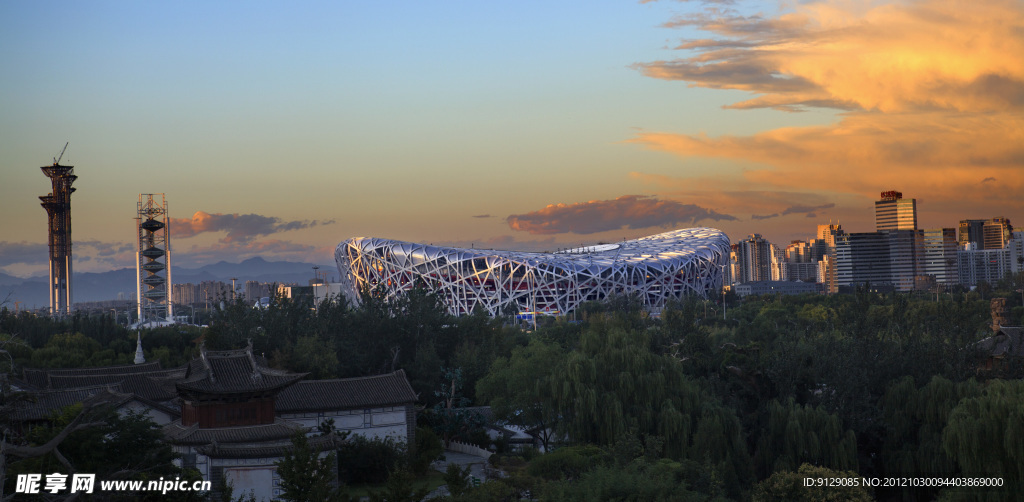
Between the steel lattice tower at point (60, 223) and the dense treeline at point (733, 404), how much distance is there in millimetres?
75717

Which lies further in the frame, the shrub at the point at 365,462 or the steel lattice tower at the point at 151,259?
the steel lattice tower at the point at 151,259

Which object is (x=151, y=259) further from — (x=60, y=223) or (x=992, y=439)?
(x=992, y=439)

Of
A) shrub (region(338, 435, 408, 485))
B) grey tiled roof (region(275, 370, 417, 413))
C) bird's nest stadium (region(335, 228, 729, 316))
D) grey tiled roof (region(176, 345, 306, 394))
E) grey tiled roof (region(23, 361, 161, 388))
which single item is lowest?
shrub (region(338, 435, 408, 485))

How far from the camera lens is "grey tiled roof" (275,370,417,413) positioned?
34.3 meters

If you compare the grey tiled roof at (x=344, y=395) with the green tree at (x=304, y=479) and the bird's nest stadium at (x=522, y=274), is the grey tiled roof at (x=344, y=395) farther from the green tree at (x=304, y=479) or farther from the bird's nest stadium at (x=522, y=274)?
the bird's nest stadium at (x=522, y=274)

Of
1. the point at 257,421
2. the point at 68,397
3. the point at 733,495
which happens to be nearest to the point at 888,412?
the point at 733,495

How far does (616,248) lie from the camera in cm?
12800

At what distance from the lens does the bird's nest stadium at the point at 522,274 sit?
106m

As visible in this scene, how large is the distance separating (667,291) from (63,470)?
94.2 metres

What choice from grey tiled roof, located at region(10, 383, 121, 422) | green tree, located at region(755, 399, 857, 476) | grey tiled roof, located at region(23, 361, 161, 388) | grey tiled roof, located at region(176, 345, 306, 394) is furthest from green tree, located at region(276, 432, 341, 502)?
grey tiled roof, located at region(23, 361, 161, 388)

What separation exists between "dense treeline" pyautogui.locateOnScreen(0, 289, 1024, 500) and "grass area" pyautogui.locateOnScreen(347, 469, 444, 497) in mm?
4098

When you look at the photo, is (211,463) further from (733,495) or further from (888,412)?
(888,412)

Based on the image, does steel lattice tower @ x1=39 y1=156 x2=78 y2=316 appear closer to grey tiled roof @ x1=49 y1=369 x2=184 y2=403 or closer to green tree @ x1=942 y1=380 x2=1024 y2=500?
grey tiled roof @ x1=49 y1=369 x2=184 y2=403

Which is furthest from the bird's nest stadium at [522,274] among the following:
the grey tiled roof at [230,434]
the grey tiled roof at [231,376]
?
the grey tiled roof at [230,434]
